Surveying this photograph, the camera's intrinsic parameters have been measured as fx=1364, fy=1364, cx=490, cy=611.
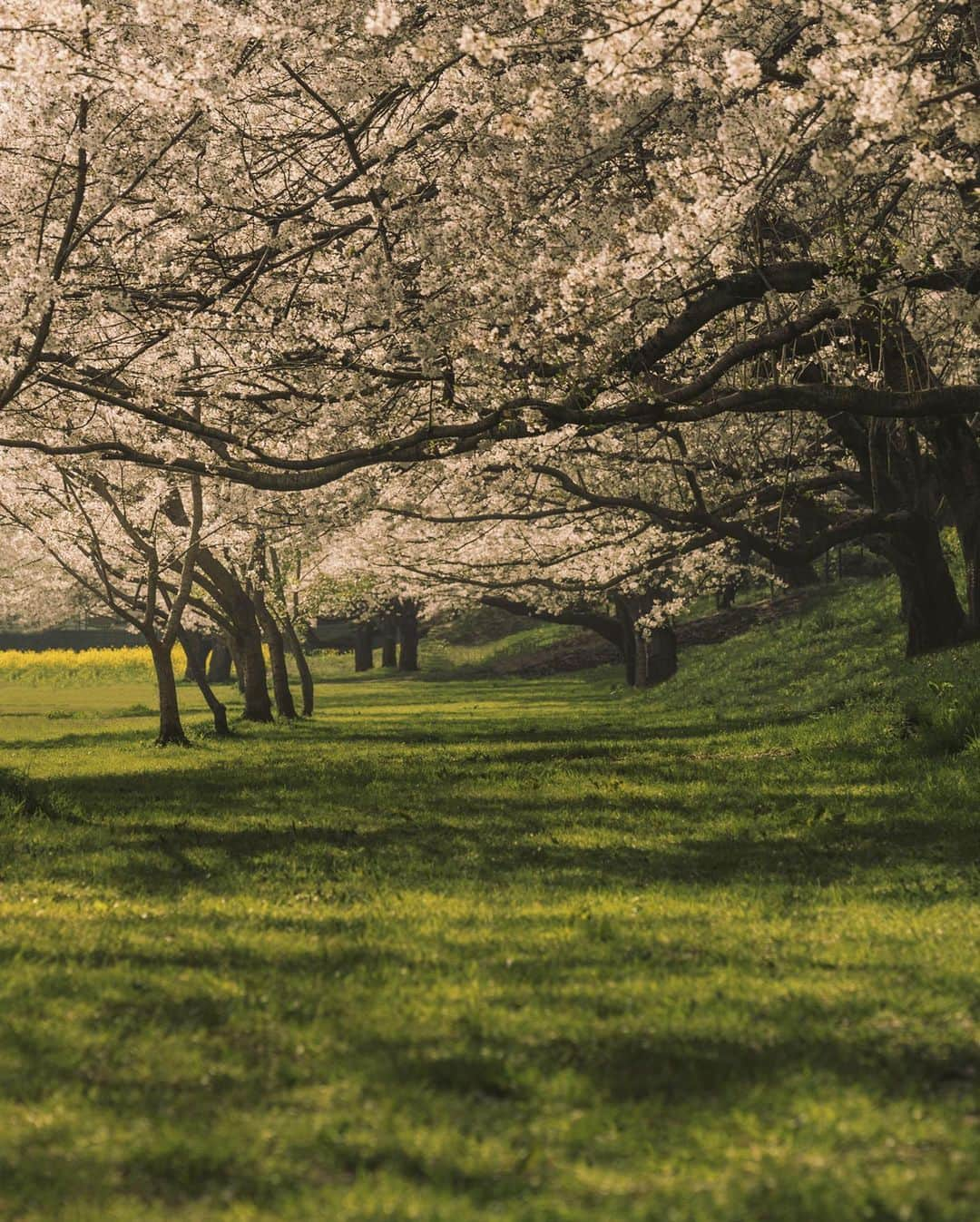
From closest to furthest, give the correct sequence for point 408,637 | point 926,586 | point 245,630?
point 926,586, point 245,630, point 408,637

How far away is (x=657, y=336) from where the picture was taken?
592 inches

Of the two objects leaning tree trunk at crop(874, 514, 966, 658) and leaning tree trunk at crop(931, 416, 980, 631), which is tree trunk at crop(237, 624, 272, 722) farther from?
leaning tree trunk at crop(931, 416, 980, 631)

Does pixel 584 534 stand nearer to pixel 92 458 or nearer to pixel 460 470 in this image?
pixel 460 470

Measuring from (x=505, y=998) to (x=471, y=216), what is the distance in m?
10.5

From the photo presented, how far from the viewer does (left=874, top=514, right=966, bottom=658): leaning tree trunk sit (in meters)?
24.5

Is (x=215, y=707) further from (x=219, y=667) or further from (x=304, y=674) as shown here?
(x=219, y=667)

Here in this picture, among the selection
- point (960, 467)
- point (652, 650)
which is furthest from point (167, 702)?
point (652, 650)

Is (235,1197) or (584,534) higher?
(584,534)

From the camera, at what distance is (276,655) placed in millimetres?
35375

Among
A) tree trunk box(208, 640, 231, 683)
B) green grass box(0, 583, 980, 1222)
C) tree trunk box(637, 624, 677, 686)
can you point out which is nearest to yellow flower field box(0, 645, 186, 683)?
tree trunk box(208, 640, 231, 683)

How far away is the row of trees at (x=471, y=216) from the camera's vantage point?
12180 millimetres

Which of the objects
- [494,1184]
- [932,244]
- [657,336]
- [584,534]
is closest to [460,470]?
[584,534]

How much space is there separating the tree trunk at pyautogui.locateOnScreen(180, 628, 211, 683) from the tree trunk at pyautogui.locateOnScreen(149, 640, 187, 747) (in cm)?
570

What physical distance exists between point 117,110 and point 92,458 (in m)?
9.89
